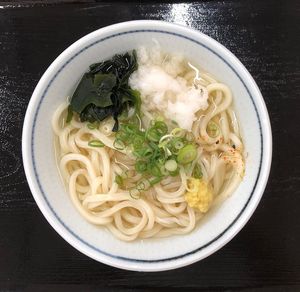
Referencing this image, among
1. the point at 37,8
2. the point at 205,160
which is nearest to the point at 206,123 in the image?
the point at 205,160

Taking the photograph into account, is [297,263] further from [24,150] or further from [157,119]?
[24,150]

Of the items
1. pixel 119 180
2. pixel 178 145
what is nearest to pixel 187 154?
pixel 178 145

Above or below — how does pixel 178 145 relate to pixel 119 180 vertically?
above

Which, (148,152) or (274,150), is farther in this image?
(274,150)

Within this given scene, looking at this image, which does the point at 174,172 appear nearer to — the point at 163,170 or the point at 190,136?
the point at 163,170

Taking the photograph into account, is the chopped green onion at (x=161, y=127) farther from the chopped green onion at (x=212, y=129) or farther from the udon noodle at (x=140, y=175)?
the chopped green onion at (x=212, y=129)

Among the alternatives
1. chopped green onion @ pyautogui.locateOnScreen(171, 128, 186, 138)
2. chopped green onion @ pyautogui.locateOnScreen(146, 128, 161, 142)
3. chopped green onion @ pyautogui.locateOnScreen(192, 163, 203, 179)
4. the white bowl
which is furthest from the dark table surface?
chopped green onion @ pyautogui.locateOnScreen(146, 128, 161, 142)

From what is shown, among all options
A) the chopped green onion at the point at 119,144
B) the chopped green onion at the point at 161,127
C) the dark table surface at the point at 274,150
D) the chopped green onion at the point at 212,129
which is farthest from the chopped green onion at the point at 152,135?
the dark table surface at the point at 274,150
